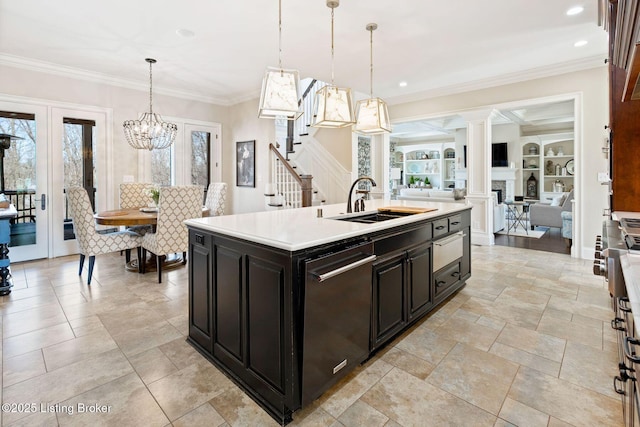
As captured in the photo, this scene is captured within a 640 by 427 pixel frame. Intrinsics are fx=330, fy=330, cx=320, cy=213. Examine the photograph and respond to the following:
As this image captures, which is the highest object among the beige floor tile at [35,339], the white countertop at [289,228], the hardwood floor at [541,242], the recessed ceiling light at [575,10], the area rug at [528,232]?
the recessed ceiling light at [575,10]

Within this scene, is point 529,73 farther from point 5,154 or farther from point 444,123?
point 5,154

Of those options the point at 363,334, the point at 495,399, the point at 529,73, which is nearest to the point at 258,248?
the point at 363,334

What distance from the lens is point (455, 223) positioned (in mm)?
3119

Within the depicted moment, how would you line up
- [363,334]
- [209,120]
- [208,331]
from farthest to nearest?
[209,120]
[208,331]
[363,334]

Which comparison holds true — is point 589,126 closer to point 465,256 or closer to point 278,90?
point 465,256

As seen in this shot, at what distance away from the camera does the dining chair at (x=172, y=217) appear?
12.0 ft

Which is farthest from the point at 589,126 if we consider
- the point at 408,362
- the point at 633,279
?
the point at 633,279

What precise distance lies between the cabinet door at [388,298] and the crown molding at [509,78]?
4540 mm

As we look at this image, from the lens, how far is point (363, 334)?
1.94m

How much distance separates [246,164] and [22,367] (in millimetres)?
5050

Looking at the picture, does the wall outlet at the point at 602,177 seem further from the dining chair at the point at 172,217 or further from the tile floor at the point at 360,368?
the dining chair at the point at 172,217

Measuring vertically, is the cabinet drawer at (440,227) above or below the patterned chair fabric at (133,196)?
below

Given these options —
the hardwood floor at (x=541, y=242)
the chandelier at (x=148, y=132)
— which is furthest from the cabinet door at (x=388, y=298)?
the chandelier at (x=148, y=132)

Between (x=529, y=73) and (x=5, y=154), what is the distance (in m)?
7.69
